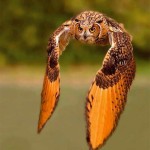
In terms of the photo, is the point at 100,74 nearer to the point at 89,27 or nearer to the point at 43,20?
the point at 89,27

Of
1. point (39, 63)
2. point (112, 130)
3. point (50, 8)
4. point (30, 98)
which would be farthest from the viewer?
point (50, 8)

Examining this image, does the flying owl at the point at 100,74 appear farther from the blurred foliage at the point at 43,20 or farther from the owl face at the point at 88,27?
the blurred foliage at the point at 43,20

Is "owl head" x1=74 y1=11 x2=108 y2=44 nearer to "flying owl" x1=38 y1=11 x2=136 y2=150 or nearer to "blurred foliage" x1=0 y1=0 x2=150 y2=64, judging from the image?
"flying owl" x1=38 y1=11 x2=136 y2=150

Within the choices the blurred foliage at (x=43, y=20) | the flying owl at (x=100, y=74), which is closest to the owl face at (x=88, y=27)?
the flying owl at (x=100, y=74)

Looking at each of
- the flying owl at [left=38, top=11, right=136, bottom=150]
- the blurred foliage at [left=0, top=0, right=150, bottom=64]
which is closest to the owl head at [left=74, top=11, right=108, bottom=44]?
the flying owl at [left=38, top=11, right=136, bottom=150]

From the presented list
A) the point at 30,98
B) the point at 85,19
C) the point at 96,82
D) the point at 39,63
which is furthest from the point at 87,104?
the point at 30,98

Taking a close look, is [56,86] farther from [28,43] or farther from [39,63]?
[28,43]

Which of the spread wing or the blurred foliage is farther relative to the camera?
the blurred foliage
